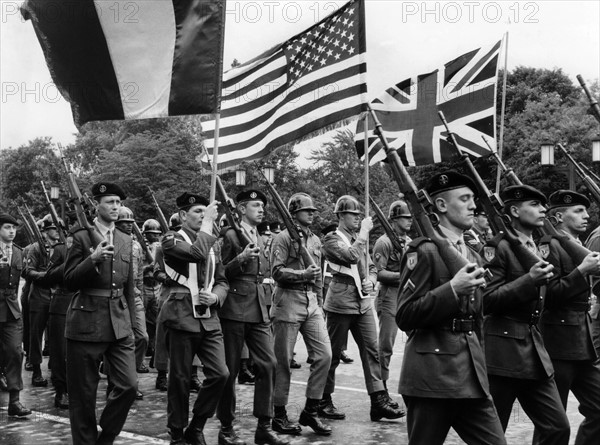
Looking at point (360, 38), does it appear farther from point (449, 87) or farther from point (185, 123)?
point (185, 123)

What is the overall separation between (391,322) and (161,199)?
107 ft

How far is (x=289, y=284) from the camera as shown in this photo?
8406 millimetres

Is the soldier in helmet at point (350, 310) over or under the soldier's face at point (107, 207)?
under

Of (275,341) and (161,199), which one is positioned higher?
(161,199)

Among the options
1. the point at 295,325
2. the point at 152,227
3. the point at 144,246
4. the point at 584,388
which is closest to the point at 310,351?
the point at 295,325

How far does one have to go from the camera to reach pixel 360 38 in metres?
10.1

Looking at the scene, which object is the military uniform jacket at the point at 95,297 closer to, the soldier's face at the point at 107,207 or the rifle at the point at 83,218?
the rifle at the point at 83,218

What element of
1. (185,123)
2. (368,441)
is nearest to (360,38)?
(368,441)

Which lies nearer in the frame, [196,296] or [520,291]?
[520,291]

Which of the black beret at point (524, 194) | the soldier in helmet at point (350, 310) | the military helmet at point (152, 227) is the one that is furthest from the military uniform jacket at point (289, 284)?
the military helmet at point (152, 227)

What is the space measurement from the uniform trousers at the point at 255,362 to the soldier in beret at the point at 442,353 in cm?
283

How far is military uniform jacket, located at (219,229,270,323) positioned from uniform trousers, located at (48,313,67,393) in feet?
7.69

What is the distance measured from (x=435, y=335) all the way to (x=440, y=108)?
7.83m

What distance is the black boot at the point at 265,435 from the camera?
746 centimetres
